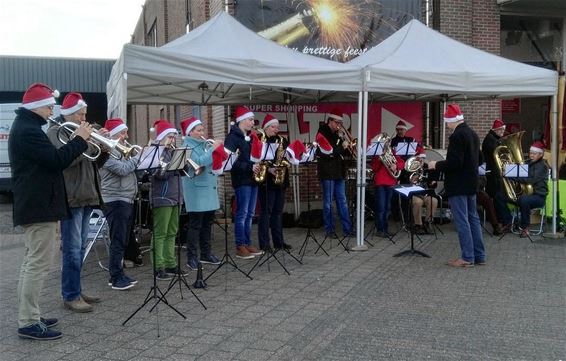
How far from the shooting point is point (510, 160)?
10117 millimetres

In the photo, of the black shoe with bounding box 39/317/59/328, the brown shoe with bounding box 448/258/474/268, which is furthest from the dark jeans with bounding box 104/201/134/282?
the brown shoe with bounding box 448/258/474/268

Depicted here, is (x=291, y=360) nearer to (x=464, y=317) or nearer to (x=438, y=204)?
(x=464, y=317)

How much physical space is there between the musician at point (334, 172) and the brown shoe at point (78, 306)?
15.4ft

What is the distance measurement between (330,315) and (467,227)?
282cm

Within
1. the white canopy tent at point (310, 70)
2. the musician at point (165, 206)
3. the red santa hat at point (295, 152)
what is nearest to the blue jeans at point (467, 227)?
the white canopy tent at point (310, 70)

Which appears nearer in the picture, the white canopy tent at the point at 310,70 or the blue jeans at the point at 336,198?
the white canopy tent at the point at 310,70

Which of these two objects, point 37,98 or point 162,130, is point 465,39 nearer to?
point 162,130

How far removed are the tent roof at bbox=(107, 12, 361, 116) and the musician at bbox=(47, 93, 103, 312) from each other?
1.29 meters

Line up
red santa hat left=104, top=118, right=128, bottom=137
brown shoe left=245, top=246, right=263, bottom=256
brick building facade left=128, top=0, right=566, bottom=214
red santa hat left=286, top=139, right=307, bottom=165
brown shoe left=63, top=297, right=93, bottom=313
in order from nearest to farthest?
brown shoe left=63, top=297, right=93, bottom=313
red santa hat left=104, top=118, right=128, bottom=137
red santa hat left=286, top=139, right=307, bottom=165
brown shoe left=245, top=246, right=263, bottom=256
brick building facade left=128, top=0, right=566, bottom=214

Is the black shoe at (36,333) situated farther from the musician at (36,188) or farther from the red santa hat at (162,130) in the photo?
the red santa hat at (162,130)

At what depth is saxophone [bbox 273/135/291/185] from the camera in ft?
25.0

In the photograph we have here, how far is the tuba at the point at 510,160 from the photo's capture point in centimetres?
991

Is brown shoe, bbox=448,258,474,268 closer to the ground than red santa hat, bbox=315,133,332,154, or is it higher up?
closer to the ground

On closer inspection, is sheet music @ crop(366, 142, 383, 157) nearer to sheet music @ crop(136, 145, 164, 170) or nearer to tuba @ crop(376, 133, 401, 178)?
tuba @ crop(376, 133, 401, 178)
